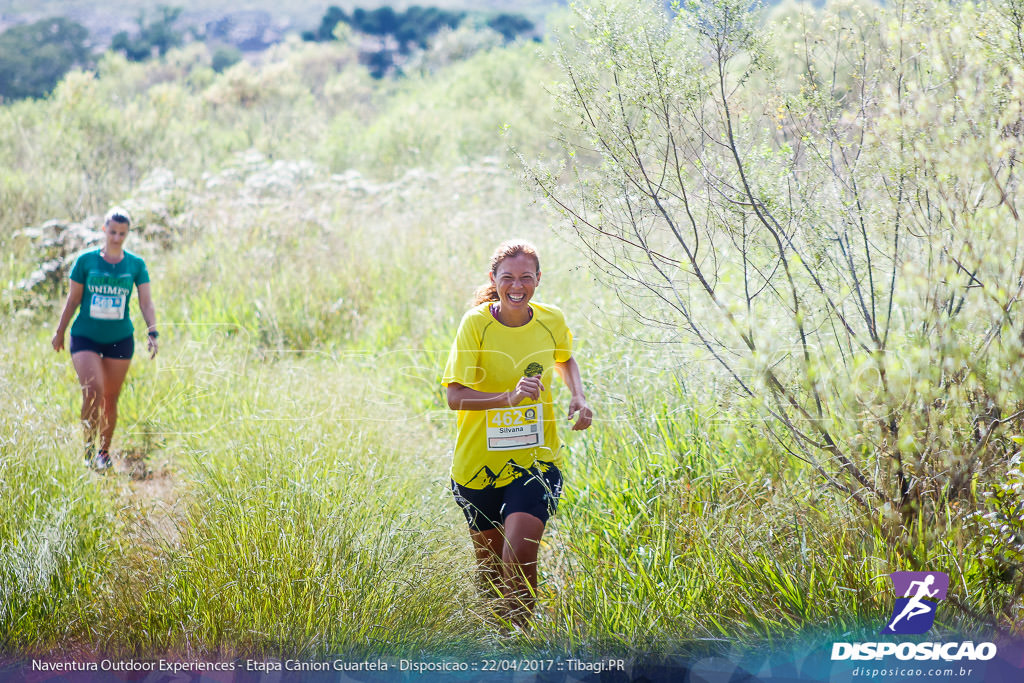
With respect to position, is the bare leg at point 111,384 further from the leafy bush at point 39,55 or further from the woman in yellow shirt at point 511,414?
the leafy bush at point 39,55

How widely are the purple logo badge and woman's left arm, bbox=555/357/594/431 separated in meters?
1.19

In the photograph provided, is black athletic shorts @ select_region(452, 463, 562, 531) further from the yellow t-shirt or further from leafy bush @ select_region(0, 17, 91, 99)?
leafy bush @ select_region(0, 17, 91, 99)

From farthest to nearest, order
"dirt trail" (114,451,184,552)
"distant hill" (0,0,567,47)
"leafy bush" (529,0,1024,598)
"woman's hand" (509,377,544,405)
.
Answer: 1. "distant hill" (0,0,567,47)
2. "dirt trail" (114,451,184,552)
3. "woman's hand" (509,377,544,405)
4. "leafy bush" (529,0,1024,598)

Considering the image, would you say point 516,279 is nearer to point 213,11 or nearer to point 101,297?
point 101,297

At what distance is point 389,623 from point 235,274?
21.6ft

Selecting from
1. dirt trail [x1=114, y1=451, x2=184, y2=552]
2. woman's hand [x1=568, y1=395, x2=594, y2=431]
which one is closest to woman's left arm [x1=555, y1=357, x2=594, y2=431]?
woman's hand [x1=568, y1=395, x2=594, y2=431]

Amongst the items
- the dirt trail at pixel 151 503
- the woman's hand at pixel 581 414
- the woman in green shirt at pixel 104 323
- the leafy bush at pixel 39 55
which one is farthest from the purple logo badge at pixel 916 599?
the leafy bush at pixel 39 55

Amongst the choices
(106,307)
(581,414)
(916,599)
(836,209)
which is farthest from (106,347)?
(916,599)

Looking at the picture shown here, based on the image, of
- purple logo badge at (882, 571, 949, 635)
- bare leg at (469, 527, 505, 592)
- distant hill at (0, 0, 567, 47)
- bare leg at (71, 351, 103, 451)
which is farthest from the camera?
distant hill at (0, 0, 567, 47)

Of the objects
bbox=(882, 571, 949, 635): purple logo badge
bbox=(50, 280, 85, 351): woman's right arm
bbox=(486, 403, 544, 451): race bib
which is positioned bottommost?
bbox=(882, 571, 949, 635): purple logo badge

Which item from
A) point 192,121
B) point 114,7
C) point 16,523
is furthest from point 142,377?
point 114,7

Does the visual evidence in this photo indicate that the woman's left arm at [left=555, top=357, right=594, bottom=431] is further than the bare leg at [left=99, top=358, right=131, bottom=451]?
No

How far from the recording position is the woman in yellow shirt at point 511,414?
328 cm

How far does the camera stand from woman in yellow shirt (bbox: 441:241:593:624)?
3.28 m
